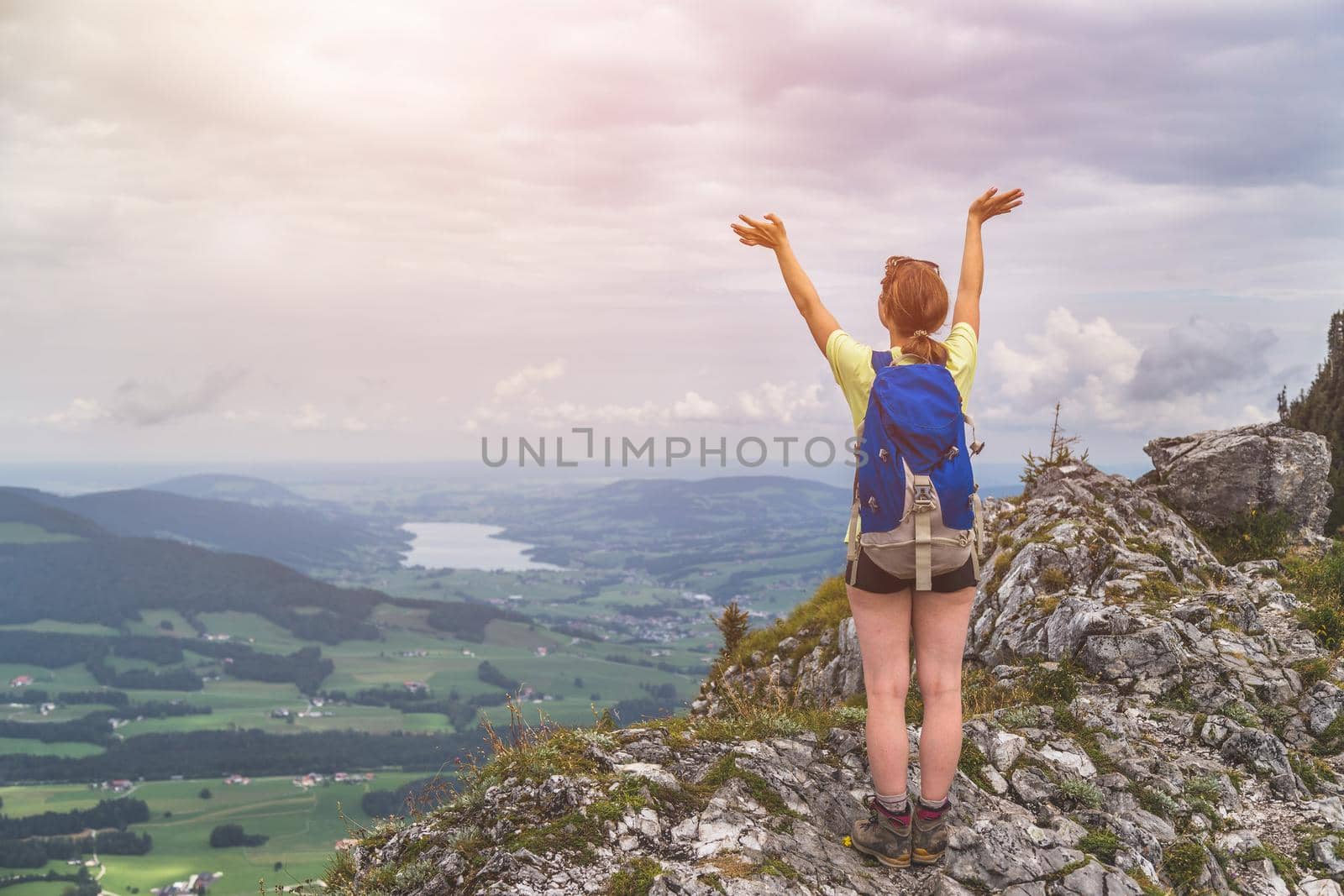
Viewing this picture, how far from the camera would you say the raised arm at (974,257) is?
632 centimetres

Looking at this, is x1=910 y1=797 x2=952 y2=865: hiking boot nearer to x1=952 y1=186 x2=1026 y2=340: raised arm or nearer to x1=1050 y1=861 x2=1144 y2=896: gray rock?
x1=1050 y1=861 x2=1144 y2=896: gray rock

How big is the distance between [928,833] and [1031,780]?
2162 millimetres

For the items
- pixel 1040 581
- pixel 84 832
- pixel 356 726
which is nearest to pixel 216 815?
pixel 84 832

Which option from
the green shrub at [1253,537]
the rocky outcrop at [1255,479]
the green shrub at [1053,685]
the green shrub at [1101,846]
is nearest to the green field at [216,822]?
the rocky outcrop at [1255,479]

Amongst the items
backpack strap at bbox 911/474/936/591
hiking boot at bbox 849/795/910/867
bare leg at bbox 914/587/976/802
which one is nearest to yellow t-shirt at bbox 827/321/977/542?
backpack strap at bbox 911/474/936/591

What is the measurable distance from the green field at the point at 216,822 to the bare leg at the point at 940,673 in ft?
388

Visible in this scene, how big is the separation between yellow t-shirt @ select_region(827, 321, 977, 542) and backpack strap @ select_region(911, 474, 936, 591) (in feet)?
1.87

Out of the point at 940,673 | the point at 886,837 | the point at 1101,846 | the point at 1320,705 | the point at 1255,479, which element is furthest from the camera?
the point at 1255,479

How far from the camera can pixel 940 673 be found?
588 cm

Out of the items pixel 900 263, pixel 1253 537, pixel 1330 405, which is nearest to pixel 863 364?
pixel 900 263

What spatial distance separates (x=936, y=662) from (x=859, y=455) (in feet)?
5.46

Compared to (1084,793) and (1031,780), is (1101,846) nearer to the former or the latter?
(1084,793)

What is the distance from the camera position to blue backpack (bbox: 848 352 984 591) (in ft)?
18.0

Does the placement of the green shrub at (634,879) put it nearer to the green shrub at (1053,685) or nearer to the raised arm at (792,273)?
the raised arm at (792,273)
